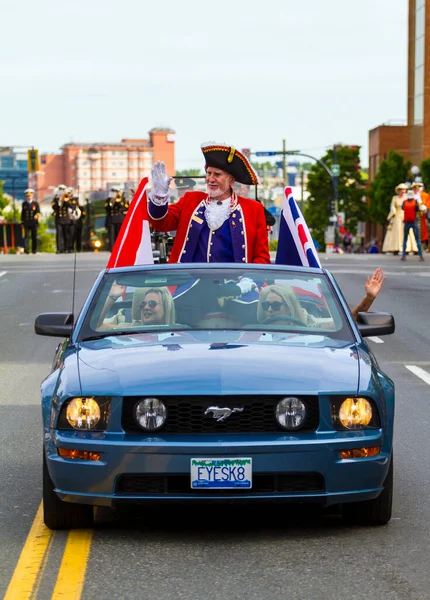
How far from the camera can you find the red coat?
890 cm

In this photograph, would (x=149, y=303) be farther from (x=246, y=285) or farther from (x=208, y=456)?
(x=208, y=456)

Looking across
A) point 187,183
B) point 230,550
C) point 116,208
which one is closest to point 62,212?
point 116,208

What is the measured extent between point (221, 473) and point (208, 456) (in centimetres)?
10

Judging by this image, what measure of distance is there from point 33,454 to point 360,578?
3.61 metres

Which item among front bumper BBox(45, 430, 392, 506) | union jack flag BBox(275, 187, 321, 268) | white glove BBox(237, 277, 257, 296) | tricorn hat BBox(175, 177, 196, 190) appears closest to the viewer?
front bumper BBox(45, 430, 392, 506)

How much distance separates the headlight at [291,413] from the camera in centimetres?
604

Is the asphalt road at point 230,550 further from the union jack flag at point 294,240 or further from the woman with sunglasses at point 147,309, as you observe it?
the union jack flag at point 294,240

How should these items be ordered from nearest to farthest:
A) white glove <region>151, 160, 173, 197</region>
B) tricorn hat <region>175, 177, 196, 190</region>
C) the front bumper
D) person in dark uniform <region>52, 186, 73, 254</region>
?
the front bumper → white glove <region>151, 160, 173, 197</region> → tricorn hat <region>175, 177, 196, 190</region> → person in dark uniform <region>52, 186, 73, 254</region>

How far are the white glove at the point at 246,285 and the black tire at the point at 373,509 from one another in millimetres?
1454

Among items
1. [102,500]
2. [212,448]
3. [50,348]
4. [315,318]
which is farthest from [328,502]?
[50,348]

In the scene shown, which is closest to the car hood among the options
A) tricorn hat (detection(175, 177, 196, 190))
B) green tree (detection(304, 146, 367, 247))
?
tricorn hat (detection(175, 177, 196, 190))

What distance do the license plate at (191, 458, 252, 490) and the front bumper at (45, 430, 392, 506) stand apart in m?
0.03

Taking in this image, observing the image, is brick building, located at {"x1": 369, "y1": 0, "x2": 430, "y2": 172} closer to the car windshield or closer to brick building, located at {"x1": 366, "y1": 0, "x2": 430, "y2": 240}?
Answer: brick building, located at {"x1": 366, "y1": 0, "x2": 430, "y2": 240}

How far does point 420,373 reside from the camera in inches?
516
